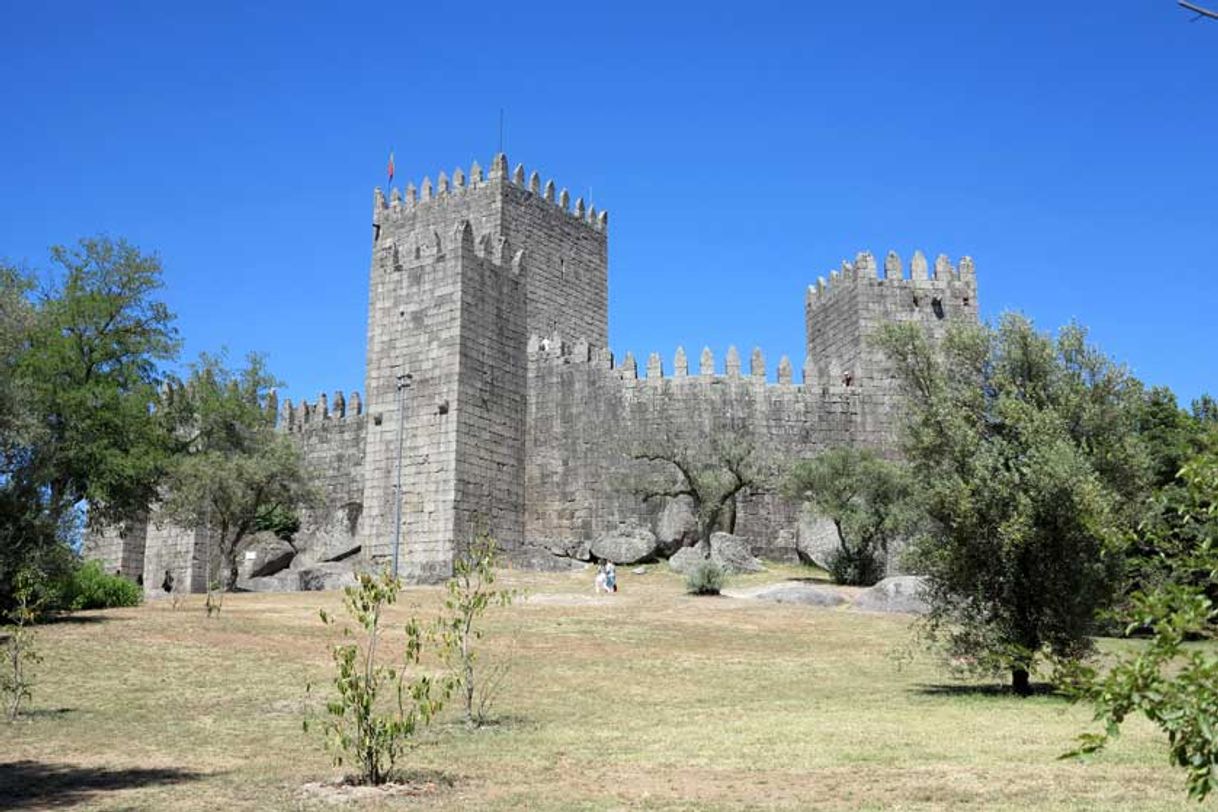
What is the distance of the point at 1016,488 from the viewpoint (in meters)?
15.4

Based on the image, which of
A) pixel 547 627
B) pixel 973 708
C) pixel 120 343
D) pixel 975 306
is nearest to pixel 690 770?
pixel 973 708

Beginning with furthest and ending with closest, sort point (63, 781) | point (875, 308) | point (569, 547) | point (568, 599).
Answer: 1. point (875, 308)
2. point (569, 547)
3. point (568, 599)
4. point (63, 781)

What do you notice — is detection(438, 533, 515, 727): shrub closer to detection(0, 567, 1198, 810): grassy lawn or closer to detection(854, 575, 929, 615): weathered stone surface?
detection(0, 567, 1198, 810): grassy lawn

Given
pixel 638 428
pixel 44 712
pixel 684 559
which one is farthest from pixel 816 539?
pixel 44 712

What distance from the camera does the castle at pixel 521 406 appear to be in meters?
32.3

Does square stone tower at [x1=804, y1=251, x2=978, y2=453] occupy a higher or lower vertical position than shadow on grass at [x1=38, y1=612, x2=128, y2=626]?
higher

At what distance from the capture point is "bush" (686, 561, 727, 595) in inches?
1072

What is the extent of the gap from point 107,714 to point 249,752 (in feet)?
10.1

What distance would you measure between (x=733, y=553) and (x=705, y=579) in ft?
18.3

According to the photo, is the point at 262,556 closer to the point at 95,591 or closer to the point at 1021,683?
the point at 95,591

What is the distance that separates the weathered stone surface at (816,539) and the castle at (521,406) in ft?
3.22

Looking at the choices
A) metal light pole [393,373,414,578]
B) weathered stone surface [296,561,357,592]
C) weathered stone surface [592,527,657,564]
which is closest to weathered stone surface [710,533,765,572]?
weathered stone surface [592,527,657,564]

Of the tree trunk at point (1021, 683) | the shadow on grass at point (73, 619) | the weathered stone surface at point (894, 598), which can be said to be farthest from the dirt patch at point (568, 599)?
the tree trunk at point (1021, 683)

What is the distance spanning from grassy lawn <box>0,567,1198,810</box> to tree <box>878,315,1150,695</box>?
43.0 inches
